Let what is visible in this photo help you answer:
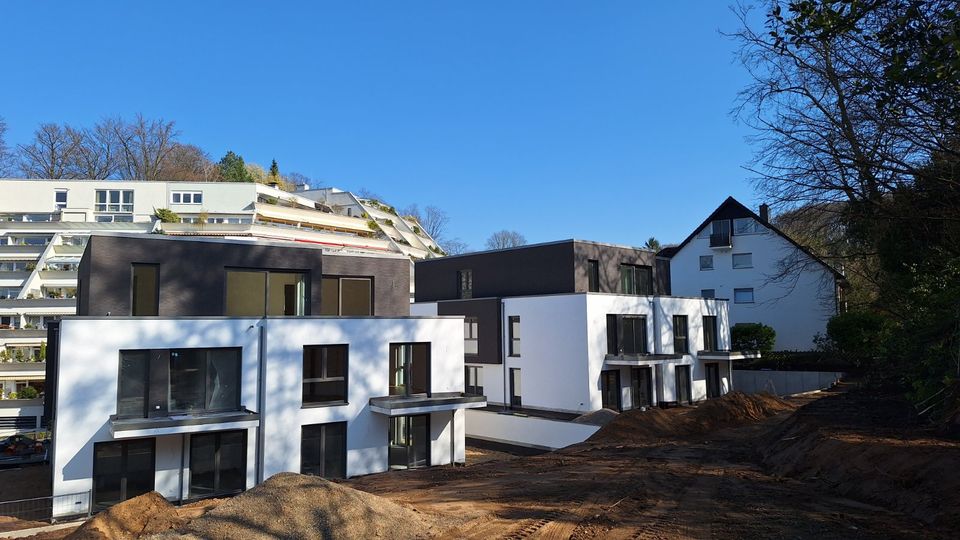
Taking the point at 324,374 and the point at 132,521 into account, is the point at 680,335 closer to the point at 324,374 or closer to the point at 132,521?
the point at 324,374

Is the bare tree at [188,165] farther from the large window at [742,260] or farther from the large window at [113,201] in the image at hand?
the large window at [742,260]

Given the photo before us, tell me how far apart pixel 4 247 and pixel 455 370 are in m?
34.7

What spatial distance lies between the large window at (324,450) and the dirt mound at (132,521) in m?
7.28

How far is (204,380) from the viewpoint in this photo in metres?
14.8

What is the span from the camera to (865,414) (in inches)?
507

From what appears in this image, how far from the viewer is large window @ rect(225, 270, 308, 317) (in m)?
17.1

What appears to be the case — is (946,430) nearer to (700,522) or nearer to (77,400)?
(700,522)

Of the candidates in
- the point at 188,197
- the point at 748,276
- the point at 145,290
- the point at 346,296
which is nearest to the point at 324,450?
the point at 346,296

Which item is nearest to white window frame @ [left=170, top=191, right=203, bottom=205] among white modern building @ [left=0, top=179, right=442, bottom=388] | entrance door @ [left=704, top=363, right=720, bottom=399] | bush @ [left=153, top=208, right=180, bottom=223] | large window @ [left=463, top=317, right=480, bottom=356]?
white modern building @ [left=0, top=179, right=442, bottom=388]

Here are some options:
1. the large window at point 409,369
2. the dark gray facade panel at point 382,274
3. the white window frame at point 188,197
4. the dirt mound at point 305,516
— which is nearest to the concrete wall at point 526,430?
the large window at point 409,369

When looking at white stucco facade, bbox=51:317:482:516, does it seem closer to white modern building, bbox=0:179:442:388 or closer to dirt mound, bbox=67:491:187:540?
dirt mound, bbox=67:491:187:540

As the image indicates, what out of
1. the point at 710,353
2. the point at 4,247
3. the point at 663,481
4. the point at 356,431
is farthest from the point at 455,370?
the point at 4,247

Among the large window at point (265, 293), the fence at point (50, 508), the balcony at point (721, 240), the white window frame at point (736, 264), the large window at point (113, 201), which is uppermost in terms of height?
the large window at point (113, 201)

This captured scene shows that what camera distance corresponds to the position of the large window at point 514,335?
25375mm
